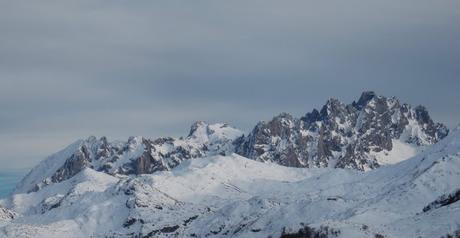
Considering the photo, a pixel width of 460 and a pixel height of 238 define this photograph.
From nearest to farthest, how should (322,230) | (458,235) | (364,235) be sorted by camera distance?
(458,235) → (364,235) → (322,230)

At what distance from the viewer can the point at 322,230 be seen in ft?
640

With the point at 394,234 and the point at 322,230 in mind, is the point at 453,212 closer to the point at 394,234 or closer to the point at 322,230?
the point at 394,234

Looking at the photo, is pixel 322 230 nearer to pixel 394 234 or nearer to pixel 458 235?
pixel 394 234

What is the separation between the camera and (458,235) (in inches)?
6658

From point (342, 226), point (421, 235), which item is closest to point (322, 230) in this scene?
point (342, 226)

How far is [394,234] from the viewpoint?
186250 mm

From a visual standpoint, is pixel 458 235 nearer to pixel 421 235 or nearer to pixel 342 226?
pixel 421 235

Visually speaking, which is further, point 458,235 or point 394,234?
point 394,234

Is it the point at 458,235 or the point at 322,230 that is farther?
the point at 322,230

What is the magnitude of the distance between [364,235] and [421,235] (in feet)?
36.5

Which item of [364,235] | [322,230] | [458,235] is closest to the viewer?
[458,235]

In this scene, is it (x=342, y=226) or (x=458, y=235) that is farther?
(x=342, y=226)

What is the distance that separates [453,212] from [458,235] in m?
15.4

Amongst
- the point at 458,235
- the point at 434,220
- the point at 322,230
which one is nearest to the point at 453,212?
the point at 434,220
